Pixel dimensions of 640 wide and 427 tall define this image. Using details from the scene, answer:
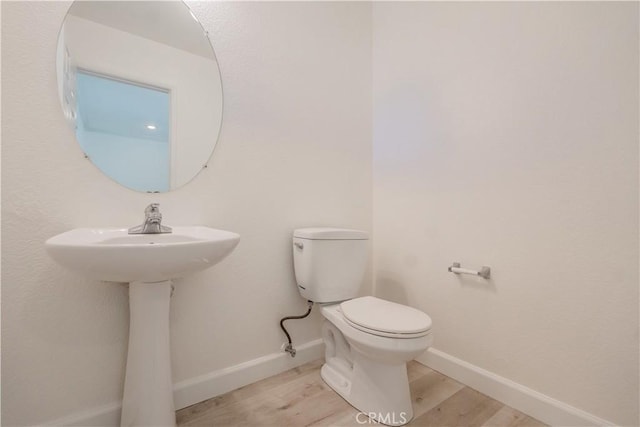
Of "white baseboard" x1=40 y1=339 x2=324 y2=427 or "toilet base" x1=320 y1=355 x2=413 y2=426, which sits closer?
"white baseboard" x1=40 y1=339 x2=324 y2=427

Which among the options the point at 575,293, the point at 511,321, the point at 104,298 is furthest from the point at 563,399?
the point at 104,298

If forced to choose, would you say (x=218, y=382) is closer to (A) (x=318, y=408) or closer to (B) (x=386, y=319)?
(A) (x=318, y=408)

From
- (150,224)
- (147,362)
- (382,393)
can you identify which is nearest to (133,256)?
(150,224)

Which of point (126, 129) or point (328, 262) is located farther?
point (328, 262)

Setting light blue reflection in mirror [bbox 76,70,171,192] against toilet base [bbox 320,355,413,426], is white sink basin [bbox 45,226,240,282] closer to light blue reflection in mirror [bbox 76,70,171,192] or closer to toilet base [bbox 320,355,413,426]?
light blue reflection in mirror [bbox 76,70,171,192]

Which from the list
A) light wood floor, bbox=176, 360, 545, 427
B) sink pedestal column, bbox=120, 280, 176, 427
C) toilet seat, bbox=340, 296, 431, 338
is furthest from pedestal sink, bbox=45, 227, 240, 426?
toilet seat, bbox=340, 296, 431, 338

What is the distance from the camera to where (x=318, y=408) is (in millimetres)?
1178

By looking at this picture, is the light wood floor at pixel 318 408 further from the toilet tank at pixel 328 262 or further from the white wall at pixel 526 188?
the toilet tank at pixel 328 262

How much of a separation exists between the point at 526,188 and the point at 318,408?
4.17 ft

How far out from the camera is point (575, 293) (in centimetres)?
105

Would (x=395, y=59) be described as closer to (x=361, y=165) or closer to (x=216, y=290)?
(x=361, y=165)

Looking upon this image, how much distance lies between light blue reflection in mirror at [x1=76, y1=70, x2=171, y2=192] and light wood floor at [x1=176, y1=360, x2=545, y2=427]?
95 centimetres

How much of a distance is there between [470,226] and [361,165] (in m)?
0.74

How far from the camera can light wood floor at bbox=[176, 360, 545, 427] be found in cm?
110
